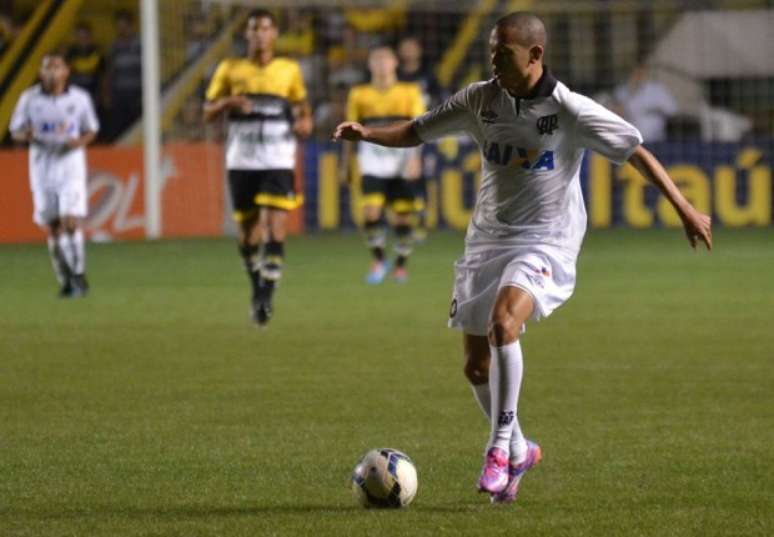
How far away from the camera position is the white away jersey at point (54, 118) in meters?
16.7

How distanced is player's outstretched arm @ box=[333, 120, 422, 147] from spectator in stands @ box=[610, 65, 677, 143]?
783 inches

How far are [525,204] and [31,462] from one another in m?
2.20

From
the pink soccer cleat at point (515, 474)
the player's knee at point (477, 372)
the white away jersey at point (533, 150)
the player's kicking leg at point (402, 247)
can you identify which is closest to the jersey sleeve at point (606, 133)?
the white away jersey at point (533, 150)

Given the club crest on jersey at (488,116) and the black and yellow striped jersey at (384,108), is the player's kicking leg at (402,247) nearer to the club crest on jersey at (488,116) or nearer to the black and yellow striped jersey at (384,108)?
the black and yellow striped jersey at (384,108)

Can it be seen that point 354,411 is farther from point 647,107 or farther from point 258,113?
point 647,107

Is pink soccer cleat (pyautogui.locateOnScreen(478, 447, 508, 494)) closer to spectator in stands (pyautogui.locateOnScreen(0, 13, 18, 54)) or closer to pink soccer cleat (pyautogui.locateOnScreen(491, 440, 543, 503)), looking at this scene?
pink soccer cleat (pyautogui.locateOnScreen(491, 440, 543, 503))

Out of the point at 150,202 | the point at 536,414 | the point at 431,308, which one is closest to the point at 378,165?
the point at 431,308

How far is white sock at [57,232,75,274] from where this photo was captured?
16188 mm

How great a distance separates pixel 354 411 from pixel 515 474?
2.32 metres

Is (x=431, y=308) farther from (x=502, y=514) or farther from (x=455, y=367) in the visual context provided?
(x=502, y=514)

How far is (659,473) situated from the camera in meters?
7.16

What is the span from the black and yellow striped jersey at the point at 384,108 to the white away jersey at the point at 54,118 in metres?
2.78

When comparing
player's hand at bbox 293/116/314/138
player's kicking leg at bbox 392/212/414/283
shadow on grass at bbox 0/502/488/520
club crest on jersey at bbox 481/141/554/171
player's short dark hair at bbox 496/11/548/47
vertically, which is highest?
player's short dark hair at bbox 496/11/548/47

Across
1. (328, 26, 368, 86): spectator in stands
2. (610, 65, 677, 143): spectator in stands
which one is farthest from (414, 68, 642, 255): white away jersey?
(328, 26, 368, 86): spectator in stands
